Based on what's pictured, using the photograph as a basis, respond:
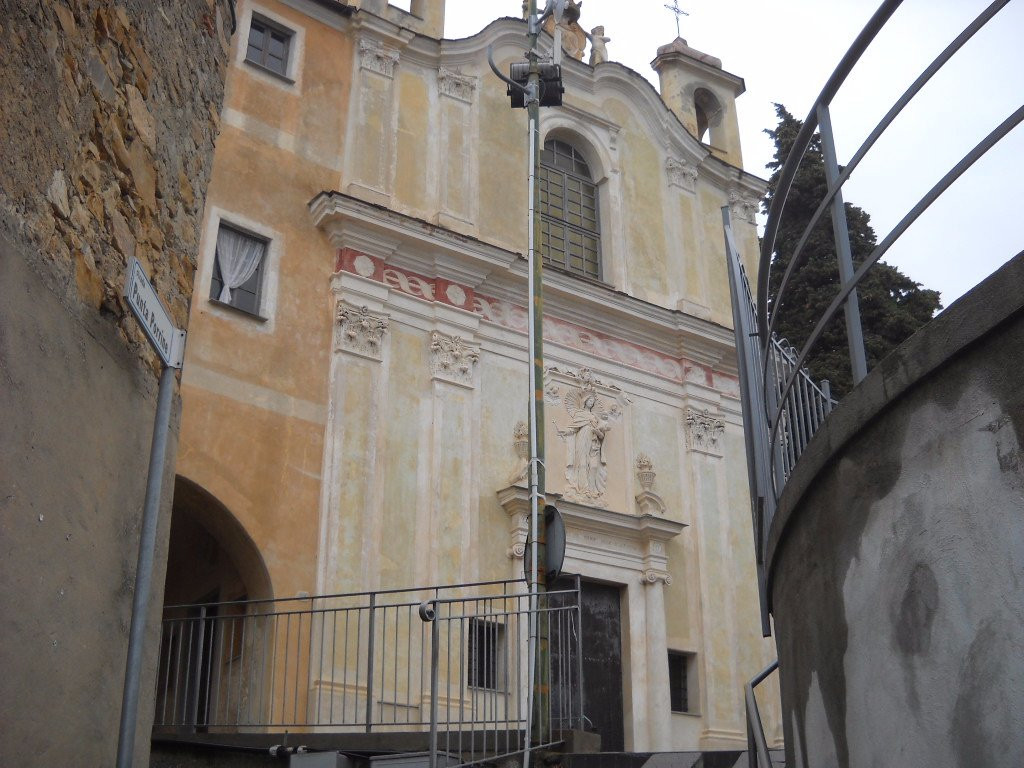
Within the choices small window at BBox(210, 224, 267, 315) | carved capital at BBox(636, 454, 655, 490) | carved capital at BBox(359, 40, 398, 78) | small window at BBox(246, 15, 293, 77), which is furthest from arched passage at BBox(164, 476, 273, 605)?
carved capital at BBox(359, 40, 398, 78)

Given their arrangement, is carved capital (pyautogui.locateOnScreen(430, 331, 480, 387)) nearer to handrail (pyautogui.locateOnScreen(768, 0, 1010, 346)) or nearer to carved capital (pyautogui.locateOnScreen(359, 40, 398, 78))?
carved capital (pyautogui.locateOnScreen(359, 40, 398, 78))

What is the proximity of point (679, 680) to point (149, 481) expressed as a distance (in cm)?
1363

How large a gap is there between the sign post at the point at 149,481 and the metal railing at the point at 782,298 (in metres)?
2.57

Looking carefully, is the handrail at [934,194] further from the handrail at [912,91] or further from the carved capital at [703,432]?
the carved capital at [703,432]

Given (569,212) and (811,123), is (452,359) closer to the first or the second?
(569,212)

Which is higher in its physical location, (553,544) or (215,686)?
(553,544)

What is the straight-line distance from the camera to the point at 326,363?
51.6 feet

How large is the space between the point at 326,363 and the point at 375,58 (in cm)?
508

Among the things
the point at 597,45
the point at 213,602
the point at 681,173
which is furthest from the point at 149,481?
the point at 597,45

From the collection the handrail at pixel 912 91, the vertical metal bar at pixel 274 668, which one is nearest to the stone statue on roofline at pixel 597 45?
the vertical metal bar at pixel 274 668

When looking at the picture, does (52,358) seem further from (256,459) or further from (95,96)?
(256,459)

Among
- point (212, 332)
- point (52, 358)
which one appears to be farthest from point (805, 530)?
point (212, 332)

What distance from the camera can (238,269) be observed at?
15547mm

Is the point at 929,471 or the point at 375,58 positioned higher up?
the point at 375,58
